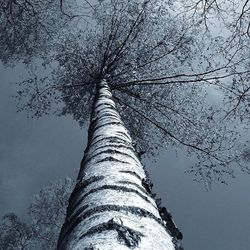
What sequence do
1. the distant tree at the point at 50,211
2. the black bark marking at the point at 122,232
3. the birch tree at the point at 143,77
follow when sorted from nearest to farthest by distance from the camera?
the black bark marking at the point at 122,232 < the birch tree at the point at 143,77 < the distant tree at the point at 50,211

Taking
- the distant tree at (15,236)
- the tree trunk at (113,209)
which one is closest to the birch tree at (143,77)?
the tree trunk at (113,209)

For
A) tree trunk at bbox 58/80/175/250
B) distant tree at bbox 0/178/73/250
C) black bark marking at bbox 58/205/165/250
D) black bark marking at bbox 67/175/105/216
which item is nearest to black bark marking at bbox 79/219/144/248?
tree trunk at bbox 58/80/175/250

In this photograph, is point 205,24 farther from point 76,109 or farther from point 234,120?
point 76,109

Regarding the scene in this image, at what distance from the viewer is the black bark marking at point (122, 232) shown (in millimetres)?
1576

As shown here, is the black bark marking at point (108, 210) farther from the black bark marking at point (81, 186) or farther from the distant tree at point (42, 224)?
the distant tree at point (42, 224)

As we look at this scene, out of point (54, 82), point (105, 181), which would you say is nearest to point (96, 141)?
point (105, 181)

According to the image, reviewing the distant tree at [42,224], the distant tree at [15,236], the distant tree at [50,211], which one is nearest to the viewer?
the distant tree at [50,211]

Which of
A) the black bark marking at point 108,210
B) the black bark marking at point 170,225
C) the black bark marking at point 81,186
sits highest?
the black bark marking at point 81,186

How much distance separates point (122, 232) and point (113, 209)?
280 mm

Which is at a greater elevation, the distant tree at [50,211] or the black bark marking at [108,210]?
the distant tree at [50,211]

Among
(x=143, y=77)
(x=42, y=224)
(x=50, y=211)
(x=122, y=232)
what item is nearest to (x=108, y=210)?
(x=122, y=232)

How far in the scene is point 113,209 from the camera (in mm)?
1896

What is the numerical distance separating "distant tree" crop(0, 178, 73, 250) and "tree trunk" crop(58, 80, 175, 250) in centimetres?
1095

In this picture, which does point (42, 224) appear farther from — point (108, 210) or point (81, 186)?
point (108, 210)
